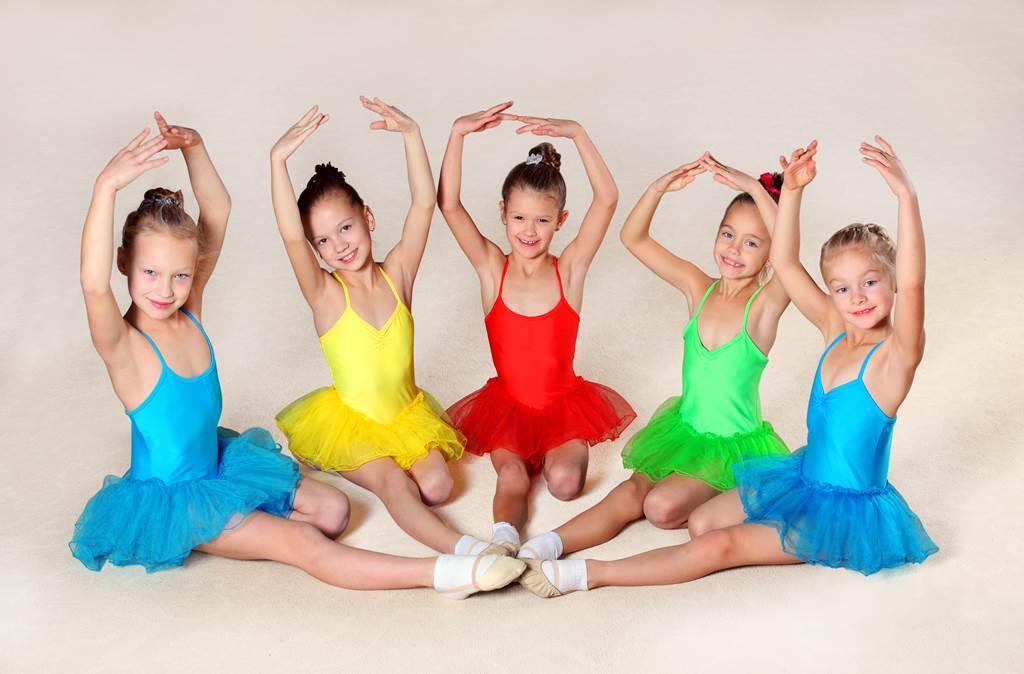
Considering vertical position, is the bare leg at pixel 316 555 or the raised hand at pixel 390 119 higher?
the raised hand at pixel 390 119

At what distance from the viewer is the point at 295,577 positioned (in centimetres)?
335

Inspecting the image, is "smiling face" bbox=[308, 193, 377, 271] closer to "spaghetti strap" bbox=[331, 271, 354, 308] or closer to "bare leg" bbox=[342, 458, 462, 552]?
"spaghetti strap" bbox=[331, 271, 354, 308]

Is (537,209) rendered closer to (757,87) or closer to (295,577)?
(295,577)

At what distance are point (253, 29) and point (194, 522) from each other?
3.51 metres

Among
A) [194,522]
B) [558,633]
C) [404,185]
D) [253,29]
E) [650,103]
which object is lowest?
[558,633]

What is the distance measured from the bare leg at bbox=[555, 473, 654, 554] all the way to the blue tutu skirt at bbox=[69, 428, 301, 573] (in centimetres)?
73

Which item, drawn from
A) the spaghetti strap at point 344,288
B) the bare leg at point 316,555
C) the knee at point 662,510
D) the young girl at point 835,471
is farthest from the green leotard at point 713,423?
the spaghetti strap at point 344,288

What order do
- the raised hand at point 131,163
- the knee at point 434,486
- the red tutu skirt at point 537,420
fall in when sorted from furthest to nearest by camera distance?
the red tutu skirt at point 537,420, the knee at point 434,486, the raised hand at point 131,163

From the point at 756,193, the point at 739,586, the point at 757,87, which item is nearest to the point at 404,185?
the point at 757,87

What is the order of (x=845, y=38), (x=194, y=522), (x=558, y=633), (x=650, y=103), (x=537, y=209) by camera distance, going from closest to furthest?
(x=558, y=633) → (x=194, y=522) → (x=537, y=209) → (x=650, y=103) → (x=845, y=38)

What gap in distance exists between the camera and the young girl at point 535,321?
368 centimetres

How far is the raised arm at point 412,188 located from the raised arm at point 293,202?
0.17 m

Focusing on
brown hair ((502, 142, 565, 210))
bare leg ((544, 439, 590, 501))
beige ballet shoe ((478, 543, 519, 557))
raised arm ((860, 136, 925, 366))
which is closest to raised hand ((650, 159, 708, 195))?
brown hair ((502, 142, 565, 210))

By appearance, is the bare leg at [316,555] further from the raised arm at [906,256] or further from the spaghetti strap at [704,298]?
the raised arm at [906,256]
